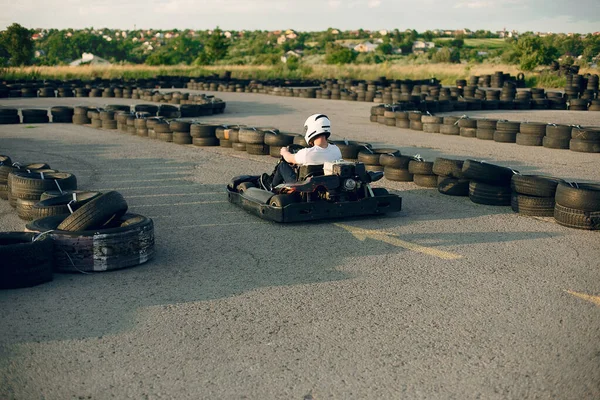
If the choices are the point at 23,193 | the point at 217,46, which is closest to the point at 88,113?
the point at 23,193

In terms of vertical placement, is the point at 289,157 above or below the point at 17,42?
below

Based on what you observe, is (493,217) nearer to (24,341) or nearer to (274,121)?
(24,341)

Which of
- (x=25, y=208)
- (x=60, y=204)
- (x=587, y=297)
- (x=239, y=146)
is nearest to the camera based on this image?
(x=587, y=297)

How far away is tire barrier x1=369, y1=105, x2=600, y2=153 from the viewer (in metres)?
13.8

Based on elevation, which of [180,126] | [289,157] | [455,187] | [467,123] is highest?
[289,157]

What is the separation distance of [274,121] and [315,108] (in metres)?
5.69

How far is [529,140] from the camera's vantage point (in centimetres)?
1464

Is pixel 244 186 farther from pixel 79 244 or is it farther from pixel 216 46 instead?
pixel 216 46

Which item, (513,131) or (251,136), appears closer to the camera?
(251,136)

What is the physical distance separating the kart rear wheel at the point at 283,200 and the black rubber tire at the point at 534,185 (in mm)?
2756

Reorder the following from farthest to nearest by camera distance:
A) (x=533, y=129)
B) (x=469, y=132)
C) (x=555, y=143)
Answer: (x=469, y=132) → (x=533, y=129) → (x=555, y=143)

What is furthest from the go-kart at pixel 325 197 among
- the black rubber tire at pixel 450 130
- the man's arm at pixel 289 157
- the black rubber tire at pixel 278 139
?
the black rubber tire at pixel 450 130

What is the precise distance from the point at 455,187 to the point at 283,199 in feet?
9.32

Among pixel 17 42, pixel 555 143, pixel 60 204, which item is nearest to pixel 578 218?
pixel 60 204
